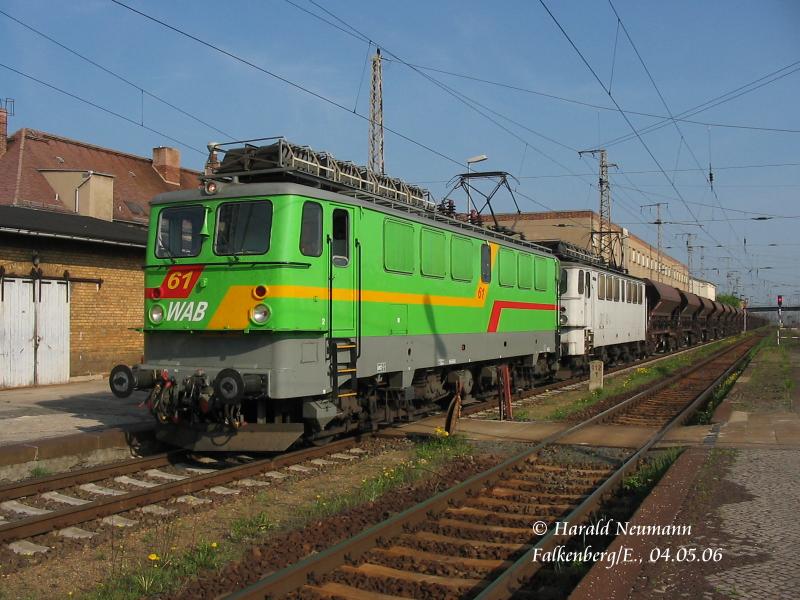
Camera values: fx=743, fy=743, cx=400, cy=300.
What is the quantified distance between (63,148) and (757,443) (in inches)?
1254

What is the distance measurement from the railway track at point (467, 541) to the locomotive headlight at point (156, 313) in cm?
Result: 447

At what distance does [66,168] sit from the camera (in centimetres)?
3188

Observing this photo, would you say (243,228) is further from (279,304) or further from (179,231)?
(279,304)

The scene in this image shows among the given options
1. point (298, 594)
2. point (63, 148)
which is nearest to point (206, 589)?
point (298, 594)

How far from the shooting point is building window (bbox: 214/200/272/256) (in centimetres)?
905

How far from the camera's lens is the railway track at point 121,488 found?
6.91m

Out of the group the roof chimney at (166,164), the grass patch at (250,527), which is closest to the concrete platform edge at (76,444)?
the grass patch at (250,527)

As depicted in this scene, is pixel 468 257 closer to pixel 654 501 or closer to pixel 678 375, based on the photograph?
pixel 654 501

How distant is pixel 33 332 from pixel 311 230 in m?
10.1

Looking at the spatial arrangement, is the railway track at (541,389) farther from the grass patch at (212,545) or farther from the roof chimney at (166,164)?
the roof chimney at (166,164)

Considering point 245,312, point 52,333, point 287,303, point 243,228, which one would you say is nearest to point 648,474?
point 287,303

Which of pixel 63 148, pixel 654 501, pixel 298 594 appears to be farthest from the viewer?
pixel 63 148

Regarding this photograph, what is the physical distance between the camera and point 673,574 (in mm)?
5176

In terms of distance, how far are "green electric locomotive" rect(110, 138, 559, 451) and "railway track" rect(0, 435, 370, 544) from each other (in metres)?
0.38
